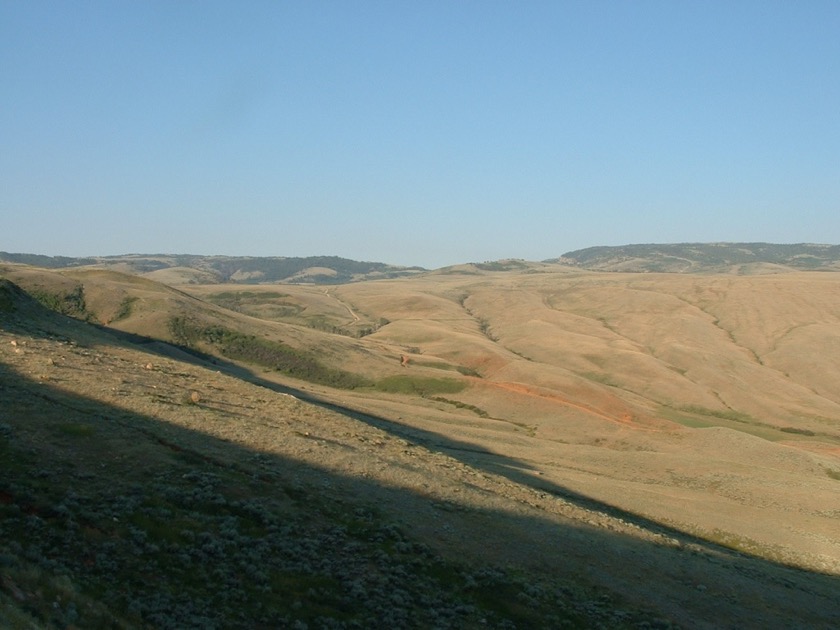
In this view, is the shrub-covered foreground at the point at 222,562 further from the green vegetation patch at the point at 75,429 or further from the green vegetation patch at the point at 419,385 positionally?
the green vegetation patch at the point at 419,385

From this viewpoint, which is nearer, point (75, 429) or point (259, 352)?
point (75, 429)

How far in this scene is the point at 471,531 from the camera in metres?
30.0

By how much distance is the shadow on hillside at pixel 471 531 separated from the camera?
26.5 m

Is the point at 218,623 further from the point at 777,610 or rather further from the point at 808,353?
the point at 808,353

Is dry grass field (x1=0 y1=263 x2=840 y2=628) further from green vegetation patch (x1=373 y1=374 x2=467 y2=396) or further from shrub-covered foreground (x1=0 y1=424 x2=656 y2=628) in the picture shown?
green vegetation patch (x1=373 y1=374 x2=467 y2=396)

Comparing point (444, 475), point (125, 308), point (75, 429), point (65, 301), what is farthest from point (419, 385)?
point (75, 429)

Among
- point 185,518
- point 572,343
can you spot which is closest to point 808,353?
point 572,343

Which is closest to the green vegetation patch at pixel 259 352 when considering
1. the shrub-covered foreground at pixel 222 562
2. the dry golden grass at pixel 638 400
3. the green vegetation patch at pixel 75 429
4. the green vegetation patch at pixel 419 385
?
the dry golden grass at pixel 638 400

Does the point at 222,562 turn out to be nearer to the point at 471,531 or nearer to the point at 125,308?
the point at 471,531

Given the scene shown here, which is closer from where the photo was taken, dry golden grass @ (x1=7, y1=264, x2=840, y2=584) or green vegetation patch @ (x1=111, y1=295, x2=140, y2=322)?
dry golden grass @ (x1=7, y1=264, x2=840, y2=584)

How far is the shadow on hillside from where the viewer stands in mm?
26500

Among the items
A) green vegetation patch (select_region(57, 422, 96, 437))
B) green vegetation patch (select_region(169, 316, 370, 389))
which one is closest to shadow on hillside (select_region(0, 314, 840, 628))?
green vegetation patch (select_region(57, 422, 96, 437))

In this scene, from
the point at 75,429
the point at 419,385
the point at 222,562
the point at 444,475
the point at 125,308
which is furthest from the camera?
the point at 125,308

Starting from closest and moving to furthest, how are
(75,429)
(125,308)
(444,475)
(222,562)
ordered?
(222,562)
(75,429)
(444,475)
(125,308)
